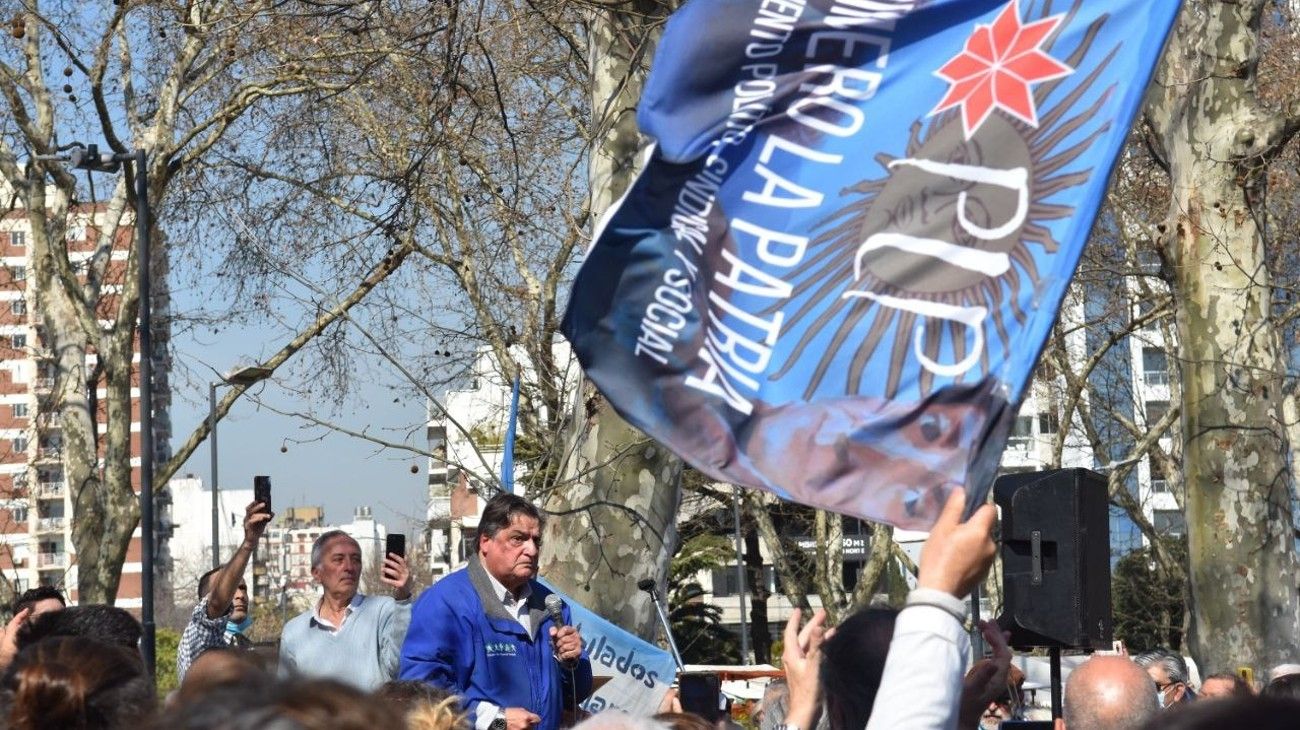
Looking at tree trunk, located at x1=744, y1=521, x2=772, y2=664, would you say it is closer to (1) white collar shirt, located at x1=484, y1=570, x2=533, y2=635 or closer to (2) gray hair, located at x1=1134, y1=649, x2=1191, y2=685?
(2) gray hair, located at x1=1134, y1=649, x2=1191, y2=685

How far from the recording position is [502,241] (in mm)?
17078

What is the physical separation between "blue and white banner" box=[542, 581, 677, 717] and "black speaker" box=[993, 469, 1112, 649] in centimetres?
360

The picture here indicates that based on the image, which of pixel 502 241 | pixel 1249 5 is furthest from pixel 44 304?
pixel 1249 5

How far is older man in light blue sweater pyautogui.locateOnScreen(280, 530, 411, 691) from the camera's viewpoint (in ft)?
23.2

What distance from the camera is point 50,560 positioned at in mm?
125438

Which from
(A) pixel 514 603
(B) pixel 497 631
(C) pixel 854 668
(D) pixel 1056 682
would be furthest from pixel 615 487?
(C) pixel 854 668

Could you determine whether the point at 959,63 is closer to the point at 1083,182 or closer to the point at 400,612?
the point at 1083,182

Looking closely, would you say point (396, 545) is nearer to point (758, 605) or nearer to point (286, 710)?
point (286, 710)

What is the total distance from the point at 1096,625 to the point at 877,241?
6.17ft

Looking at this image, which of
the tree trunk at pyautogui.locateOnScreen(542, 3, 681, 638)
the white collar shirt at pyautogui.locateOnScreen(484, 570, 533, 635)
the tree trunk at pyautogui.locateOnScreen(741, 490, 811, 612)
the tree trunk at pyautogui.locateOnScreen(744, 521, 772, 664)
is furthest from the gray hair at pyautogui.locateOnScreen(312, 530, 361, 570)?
the tree trunk at pyautogui.locateOnScreen(744, 521, 772, 664)

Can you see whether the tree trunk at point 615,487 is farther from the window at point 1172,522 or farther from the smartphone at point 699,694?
the window at point 1172,522

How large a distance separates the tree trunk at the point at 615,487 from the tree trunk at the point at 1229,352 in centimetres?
325

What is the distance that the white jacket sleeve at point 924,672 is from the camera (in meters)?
2.57

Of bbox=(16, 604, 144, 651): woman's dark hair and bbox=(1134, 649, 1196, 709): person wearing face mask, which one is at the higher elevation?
bbox=(16, 604, 144, 651): woman's dark hair
